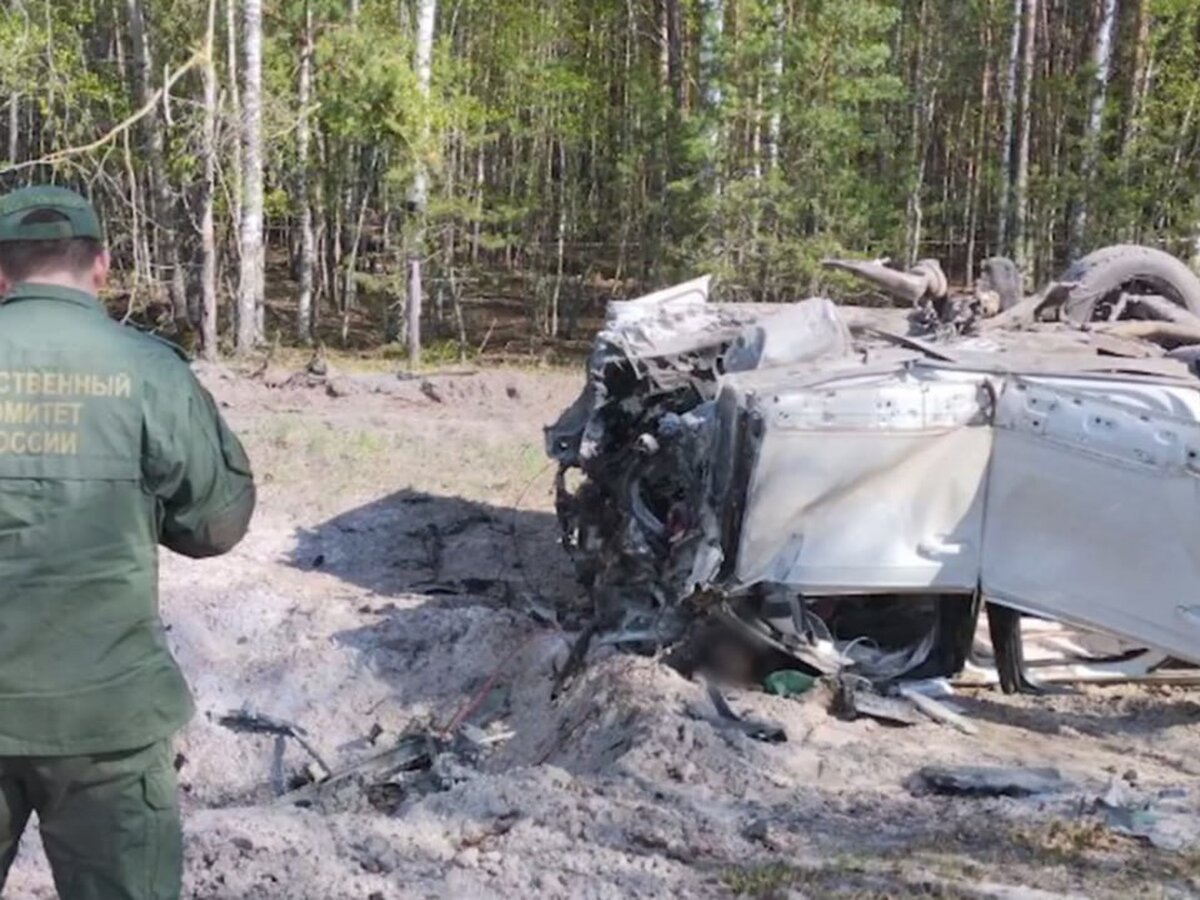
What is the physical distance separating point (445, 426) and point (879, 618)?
7.49 metres

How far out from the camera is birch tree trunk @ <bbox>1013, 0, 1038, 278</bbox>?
889 inches

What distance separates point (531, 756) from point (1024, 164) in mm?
18569

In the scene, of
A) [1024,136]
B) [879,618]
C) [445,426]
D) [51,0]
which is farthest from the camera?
[51,0]

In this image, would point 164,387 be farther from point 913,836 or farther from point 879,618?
point 879,618

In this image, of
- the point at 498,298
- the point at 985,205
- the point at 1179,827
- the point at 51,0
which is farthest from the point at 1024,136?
the point at 1179,827

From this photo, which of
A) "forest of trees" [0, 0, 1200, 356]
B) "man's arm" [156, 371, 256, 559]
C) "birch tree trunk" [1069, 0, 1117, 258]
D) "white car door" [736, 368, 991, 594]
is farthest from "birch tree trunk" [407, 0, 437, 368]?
"man's arm" [156, 371, 256, 559]

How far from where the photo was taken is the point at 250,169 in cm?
1900

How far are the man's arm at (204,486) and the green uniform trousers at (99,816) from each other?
427 mm

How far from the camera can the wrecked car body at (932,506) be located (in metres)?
5.91

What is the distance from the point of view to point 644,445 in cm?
720

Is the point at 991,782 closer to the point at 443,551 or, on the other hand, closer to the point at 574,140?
the point at 443,551

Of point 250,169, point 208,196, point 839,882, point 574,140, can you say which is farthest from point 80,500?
point 574,140

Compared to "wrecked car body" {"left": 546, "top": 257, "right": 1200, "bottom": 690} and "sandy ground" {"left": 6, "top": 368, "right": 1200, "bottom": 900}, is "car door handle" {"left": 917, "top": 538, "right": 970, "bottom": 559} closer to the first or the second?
"wrecked car body" {"left": 546, "top": 257, "right": 1200, "bottom": 690}

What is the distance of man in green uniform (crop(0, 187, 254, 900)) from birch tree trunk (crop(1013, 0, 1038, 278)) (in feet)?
67.1
